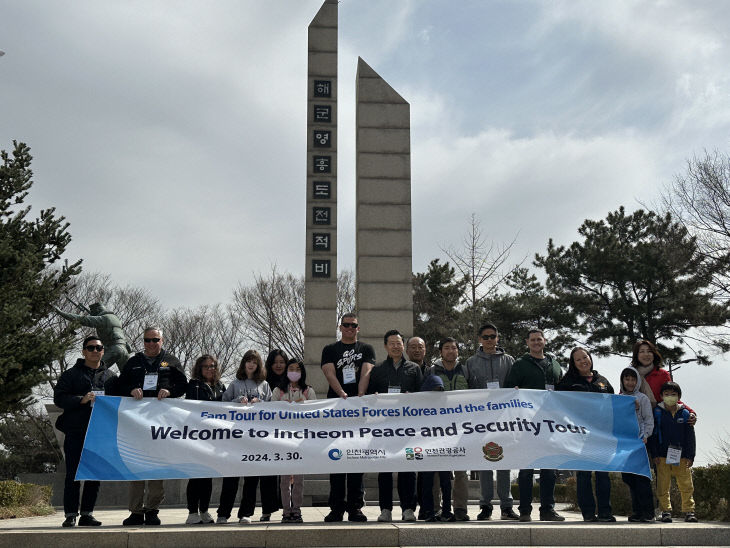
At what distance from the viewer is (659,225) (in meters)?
32.8

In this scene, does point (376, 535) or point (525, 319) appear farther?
point (525, 319)

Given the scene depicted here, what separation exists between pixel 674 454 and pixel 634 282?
26433mm

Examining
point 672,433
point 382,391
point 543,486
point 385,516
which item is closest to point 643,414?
point 672,433

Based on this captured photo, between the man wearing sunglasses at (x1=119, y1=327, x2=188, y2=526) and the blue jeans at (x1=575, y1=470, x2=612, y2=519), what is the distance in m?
4.14

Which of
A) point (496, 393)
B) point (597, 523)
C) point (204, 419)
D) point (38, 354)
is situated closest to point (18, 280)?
point (38, 354)

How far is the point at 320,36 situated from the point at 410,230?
5.79 meters

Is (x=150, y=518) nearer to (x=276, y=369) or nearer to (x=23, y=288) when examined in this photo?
(x=276, y=369)

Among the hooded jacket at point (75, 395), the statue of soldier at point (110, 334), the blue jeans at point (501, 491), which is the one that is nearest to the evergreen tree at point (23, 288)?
the statue of soldier at point (110, 334)

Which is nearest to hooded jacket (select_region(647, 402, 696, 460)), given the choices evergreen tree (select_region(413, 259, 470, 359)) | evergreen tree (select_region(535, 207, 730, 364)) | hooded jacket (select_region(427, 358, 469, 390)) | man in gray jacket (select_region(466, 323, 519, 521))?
man in gray jacket (select_region(466, 323, 519, 521))

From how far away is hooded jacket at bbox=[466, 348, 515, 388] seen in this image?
25.8ft

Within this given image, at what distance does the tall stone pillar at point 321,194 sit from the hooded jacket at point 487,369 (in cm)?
983

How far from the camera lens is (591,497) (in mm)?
7324

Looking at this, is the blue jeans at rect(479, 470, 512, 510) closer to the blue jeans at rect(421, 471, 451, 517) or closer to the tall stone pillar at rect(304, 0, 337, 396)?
Result: the blue jeans at rect(421, 471, 451, 517)

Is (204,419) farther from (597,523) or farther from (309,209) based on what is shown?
(309,209)
